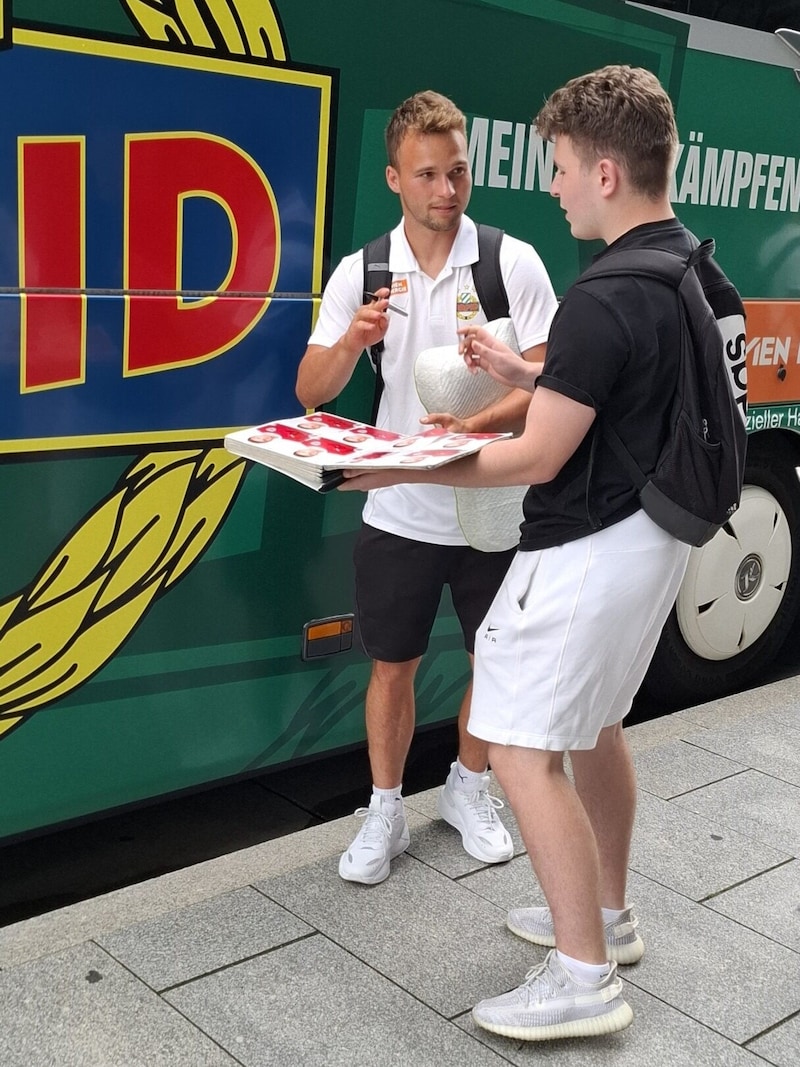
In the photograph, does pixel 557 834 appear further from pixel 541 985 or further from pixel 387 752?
pixel 387 752

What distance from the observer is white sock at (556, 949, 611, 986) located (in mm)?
2559

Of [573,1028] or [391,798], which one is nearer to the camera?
[573,1028]

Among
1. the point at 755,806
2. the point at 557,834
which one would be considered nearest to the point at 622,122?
the point at 557,834

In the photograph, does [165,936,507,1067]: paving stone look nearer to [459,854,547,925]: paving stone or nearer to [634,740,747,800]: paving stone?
[459,854,547,925]: paving stone

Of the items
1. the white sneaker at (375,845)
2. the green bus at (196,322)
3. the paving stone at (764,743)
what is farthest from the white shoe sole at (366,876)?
the paving stone at (764,743)

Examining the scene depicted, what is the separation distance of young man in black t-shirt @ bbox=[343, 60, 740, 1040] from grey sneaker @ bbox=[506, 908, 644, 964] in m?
0.29

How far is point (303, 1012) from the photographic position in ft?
8.80

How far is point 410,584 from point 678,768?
4.60 feet

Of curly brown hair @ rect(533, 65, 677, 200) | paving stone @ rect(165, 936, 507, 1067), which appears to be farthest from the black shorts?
curly brown hair @ rect(533, 65, 677, 200)

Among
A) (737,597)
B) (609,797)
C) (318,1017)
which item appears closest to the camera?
→ (318,1017)

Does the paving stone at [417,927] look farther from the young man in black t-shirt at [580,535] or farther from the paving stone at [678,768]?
the paving stone at [678,768]

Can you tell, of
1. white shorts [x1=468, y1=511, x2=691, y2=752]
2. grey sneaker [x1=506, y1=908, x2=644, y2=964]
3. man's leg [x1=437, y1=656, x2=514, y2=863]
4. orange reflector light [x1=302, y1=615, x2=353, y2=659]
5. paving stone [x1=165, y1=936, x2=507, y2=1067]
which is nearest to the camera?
white shorts [x1=468, y1=511, x2=691, y2=752]

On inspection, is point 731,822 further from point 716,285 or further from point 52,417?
point 52,417

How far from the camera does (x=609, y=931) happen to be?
2.90 meters
